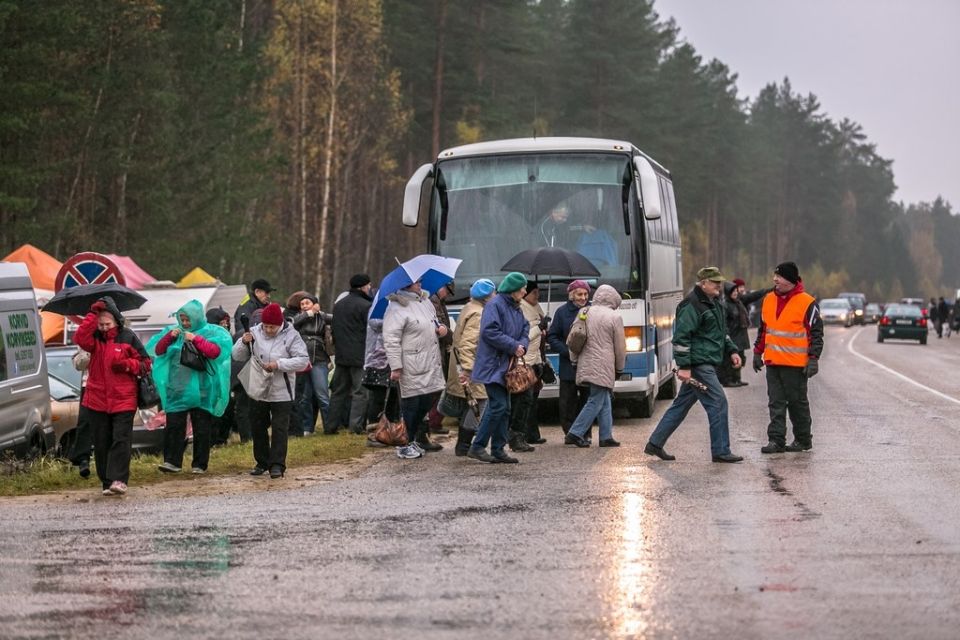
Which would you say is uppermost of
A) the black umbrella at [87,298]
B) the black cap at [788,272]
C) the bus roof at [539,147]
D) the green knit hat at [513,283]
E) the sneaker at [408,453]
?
the bus roof at [539,147]

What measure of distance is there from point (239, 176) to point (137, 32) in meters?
9.45

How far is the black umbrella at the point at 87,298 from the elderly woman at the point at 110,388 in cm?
154

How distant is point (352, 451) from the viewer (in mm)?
16375

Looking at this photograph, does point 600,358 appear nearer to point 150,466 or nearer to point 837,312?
point 150,466

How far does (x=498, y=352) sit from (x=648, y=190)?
4.93 m

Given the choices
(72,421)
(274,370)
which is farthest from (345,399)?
(274,370)

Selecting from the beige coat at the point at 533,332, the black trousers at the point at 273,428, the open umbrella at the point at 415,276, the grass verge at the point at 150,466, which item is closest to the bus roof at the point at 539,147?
the open umbrella at the point at 415,276

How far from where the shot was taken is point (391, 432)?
52.1ft

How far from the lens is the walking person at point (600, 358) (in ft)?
52.7

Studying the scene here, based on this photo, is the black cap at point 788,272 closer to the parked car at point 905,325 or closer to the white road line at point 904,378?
the white road line at point 904,378

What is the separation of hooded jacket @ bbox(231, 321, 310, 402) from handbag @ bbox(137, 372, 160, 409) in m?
1.05

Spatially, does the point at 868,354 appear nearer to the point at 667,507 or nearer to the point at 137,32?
the point at 137,32

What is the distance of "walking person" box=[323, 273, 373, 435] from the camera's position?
1838 centimetres

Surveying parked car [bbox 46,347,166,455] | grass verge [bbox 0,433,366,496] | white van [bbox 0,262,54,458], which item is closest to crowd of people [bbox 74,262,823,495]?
grass verge [bbox 0,433,366,496]
